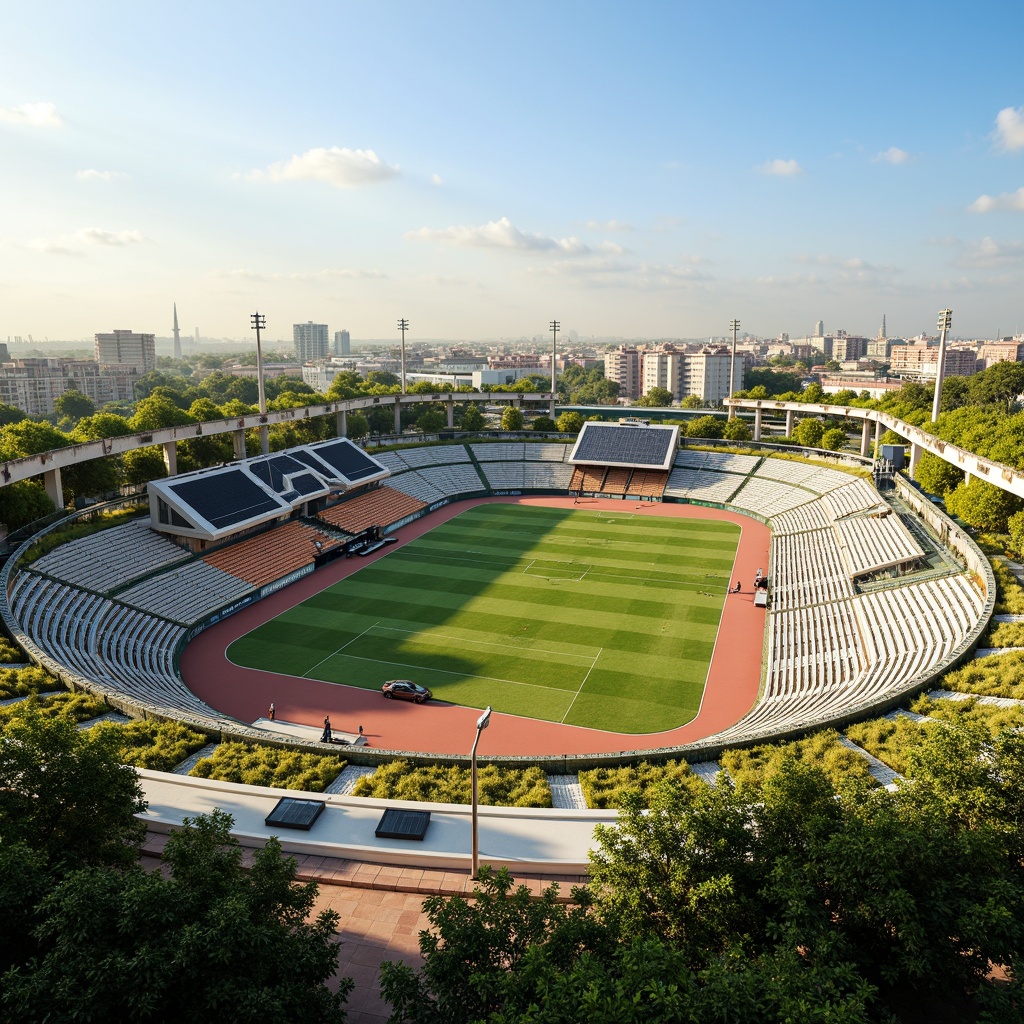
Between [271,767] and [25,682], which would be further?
[25,682]

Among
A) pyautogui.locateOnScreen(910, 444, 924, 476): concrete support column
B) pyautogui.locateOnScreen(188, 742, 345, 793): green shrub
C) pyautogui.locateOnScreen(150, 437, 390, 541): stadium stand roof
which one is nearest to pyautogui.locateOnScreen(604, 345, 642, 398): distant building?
pyautogui.locateOnScreen(910, 444, 924, 476): concrete support column

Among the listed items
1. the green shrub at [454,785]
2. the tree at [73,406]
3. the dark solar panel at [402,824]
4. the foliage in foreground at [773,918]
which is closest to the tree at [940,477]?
the green shrub at [454,785]

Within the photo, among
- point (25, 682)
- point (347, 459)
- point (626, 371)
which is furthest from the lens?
point (626, 371)

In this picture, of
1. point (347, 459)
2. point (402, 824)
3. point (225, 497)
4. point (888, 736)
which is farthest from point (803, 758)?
point (347, 459)

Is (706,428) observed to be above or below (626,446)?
above

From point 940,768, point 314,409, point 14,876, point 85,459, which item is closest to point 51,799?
point 14,876

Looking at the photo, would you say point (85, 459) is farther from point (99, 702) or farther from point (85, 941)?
point (85, 941)

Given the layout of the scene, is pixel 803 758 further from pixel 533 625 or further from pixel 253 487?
pixel 253 487
